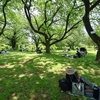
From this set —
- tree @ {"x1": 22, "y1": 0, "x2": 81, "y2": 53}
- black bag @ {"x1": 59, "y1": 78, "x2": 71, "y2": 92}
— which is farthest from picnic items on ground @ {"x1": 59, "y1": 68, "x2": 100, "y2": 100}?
tree @ {"x1": 22, "y1": 0, "x2": 81, "y2": 53}

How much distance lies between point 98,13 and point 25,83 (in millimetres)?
10618

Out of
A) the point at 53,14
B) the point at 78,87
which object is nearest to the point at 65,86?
the point at 78,87

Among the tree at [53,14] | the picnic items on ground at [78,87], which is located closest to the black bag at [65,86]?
the picnic items on ground at [78,87]

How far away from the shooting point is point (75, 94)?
3.81m

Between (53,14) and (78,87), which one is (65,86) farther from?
(53,14)

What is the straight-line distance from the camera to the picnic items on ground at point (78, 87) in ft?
11.6

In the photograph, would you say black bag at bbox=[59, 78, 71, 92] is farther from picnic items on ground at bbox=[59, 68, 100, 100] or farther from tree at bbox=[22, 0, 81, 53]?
tree at bbox=[22, 0, 81, 53]

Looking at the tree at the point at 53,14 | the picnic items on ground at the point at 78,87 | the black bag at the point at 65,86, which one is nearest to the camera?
the picnic items on ground at the point at 78,87

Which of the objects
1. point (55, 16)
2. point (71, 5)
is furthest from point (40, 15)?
point (71, 5)

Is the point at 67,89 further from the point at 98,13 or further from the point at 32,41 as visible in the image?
the point at 32,41

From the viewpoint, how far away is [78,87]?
12.2ft

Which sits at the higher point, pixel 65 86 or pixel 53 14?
pixel 53 14

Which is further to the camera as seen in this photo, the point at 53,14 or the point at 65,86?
the point at 53,14

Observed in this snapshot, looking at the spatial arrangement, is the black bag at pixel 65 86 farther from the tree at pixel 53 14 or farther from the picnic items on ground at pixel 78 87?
the tree at pixel 53 14
